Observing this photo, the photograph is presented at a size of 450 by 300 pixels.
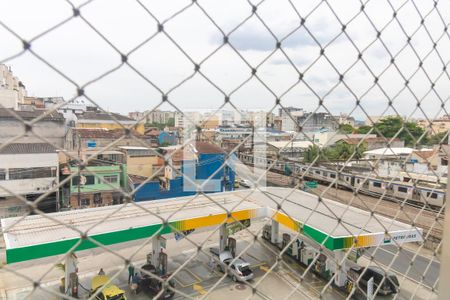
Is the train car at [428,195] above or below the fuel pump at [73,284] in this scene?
above

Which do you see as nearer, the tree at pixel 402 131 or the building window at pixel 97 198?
→ the tree at pixel 402 131

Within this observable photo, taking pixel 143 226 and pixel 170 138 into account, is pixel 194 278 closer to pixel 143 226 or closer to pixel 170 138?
pixel 143 226

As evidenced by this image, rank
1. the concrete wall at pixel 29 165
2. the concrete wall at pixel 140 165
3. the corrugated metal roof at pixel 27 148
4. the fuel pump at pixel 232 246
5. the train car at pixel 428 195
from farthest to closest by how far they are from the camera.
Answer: the concrete wall at pixel 140 165 < the corrugated metal roof at pixel 27 148 < the concrete wall at pixel 29 165 < the fuel pump at pixel 232 246 < the train car at pixel 428 195

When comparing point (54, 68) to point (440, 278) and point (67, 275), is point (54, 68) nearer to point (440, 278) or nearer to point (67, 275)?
point (440, 278)

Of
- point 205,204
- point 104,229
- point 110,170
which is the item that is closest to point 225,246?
point 205,204

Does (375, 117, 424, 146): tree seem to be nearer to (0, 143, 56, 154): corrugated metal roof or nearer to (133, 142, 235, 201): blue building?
(133, 142, 235, 201): blue building

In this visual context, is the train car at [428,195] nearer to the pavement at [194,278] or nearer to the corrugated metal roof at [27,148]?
the pavement at [194,278]

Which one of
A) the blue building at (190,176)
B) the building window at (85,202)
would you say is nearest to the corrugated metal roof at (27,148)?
the building window at (85,202)

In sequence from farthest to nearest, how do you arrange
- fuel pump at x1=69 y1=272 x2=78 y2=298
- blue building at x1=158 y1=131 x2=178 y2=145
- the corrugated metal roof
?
the corrugated metal roof → blue building at x1=158 y1=131 x2=178 y2=145 → fuel pump at x1=69 y1=272 x2=78 y2=298

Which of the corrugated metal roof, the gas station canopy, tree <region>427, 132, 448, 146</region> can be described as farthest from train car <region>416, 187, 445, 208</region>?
the corrugated metal roof

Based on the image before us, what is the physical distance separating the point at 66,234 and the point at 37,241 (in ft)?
0.67

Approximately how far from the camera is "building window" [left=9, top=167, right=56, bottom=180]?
4.92 m

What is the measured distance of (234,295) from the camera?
3.10 m

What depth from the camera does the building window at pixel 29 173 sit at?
4922 mm
